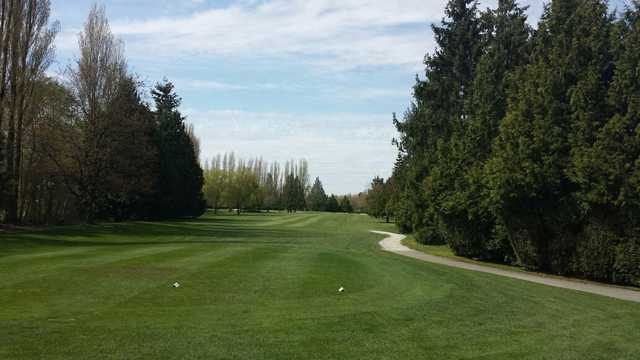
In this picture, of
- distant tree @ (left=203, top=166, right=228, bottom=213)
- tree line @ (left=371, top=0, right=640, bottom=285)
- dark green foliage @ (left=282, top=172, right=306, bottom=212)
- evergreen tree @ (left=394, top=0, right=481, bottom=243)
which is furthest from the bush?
dark green foliage @ (left=282, top=172, right=306, bottom=212)

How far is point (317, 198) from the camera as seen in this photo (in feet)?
461

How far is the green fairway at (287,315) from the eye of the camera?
7441 mm

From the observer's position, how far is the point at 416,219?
34.8 metres

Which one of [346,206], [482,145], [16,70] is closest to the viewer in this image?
[482,145]

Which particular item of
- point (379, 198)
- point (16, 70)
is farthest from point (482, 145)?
point (379, 198)

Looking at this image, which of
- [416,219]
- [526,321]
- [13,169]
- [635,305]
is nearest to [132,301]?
[526,321]

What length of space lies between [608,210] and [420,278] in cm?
641

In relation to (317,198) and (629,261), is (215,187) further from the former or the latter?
(629,261)

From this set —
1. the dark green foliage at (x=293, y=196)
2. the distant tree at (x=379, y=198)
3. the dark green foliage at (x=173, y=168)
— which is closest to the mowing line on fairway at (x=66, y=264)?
the dark green foliage at (x=173, y=168)

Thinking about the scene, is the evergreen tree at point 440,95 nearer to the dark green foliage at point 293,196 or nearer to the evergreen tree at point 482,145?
the evergreen tree at point 482,145

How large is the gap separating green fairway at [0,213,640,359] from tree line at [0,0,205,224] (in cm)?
2079

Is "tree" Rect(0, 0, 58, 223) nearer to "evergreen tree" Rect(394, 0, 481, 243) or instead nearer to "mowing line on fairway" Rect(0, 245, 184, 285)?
"mowing line on fairway" Rect(0, 245, 184, 285)

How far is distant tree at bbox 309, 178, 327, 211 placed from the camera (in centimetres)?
13800

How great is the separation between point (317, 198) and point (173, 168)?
80723 mm
